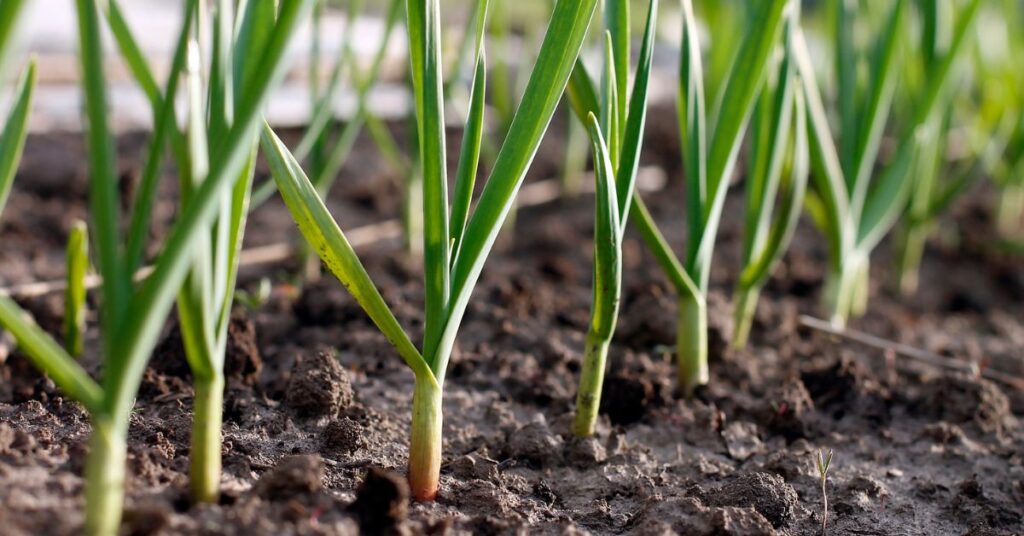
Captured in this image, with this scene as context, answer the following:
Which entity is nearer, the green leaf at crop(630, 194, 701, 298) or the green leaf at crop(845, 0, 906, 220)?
the green leaf at crop(630, 194, 701, 298)

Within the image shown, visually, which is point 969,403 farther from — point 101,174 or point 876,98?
point 101,174

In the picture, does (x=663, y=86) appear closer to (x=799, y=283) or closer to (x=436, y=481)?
(x=799, y=283)

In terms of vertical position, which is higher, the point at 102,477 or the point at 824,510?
the point at 102,477

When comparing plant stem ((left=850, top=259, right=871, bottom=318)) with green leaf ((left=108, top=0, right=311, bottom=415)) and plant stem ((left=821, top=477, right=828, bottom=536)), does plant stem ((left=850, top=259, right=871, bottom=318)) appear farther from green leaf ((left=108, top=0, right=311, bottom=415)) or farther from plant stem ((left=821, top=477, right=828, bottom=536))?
green leaf ((left=108, top=0, right=311, bottom=415))

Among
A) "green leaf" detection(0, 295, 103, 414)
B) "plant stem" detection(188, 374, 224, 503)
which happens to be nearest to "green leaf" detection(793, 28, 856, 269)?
"plant stem" detection(188, 374, 224, 503)

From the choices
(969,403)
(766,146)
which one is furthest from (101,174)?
(969,403)

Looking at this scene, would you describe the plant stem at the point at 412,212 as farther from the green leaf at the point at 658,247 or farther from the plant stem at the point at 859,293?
the plant stem at the point at 859,293

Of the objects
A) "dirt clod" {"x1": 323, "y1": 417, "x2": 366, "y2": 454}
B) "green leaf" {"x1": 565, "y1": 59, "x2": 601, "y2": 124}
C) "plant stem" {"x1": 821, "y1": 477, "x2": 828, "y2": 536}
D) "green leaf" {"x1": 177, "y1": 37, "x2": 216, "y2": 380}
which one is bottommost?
"plant stem" {"x1": 821, "y1": 477, "x2": 828, "y2": 536}
